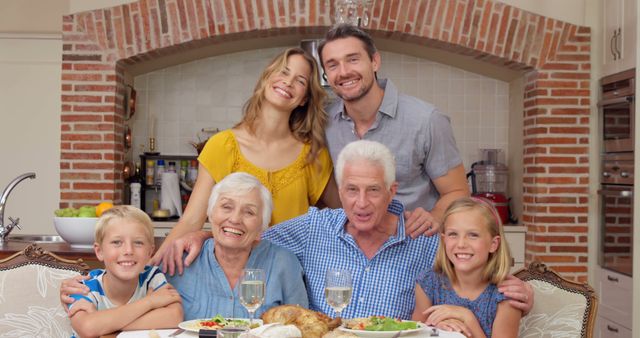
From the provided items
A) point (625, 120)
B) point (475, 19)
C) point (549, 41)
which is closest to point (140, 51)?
point (475, 19)

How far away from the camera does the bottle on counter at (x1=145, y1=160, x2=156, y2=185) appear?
22.6 feet

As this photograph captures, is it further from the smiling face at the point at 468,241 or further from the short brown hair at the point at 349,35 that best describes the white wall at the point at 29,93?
the smiling face at the point at 468,241

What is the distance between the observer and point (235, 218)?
2.77 meters

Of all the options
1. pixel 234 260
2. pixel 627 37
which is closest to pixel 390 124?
pixel 234 260

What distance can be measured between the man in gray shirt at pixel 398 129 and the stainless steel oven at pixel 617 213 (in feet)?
7.87

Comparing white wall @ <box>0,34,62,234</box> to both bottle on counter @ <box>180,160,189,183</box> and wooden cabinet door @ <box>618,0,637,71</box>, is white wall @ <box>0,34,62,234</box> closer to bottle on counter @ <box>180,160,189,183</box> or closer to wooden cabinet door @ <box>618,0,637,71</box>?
bottle on counter @ <box>180,160,189,183</box>

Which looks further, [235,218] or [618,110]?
[618,110]

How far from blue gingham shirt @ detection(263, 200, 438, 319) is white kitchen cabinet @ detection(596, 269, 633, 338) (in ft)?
9.50

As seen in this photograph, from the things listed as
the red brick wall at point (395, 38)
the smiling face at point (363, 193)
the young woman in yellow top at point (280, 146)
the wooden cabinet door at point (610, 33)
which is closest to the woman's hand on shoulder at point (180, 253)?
the young woman in yellow top at point (280, 146)

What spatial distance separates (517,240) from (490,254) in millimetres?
3765

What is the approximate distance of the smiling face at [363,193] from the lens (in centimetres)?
293

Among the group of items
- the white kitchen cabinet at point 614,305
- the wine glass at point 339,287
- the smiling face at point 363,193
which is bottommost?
the white kitchen cabinet at point 614,305

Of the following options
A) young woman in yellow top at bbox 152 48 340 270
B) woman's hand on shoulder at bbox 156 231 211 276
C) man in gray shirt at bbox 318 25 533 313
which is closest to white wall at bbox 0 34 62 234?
young woman in yellow top at bbox 152 48 340 270

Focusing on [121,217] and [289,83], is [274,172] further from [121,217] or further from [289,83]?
[121,217]
